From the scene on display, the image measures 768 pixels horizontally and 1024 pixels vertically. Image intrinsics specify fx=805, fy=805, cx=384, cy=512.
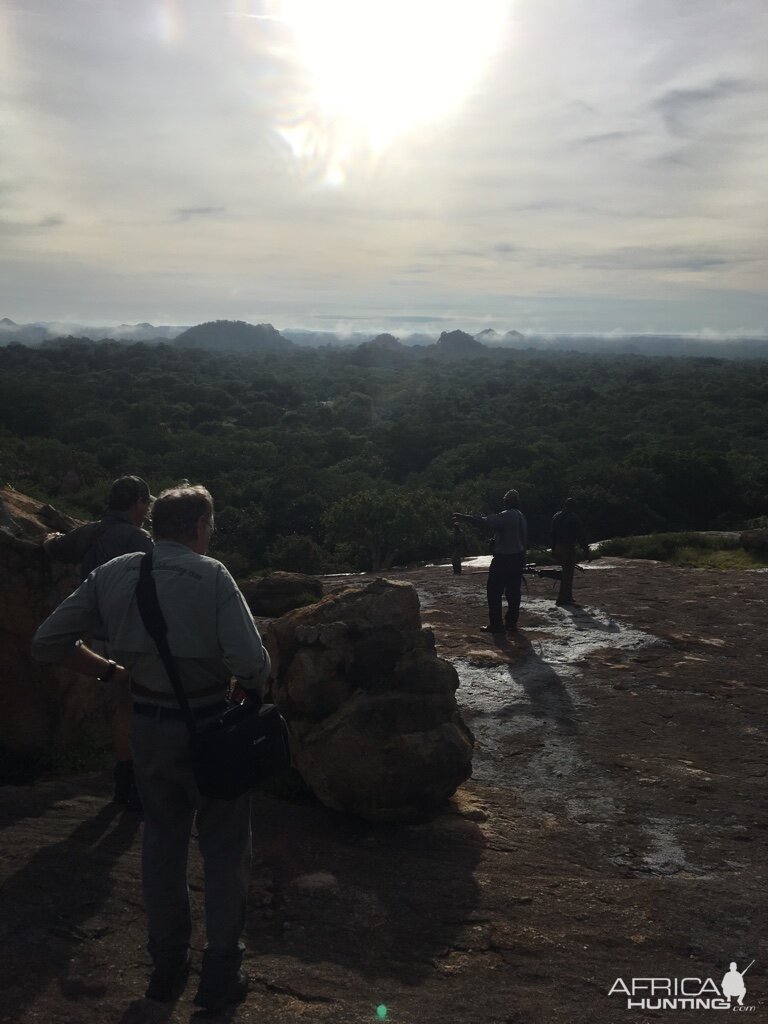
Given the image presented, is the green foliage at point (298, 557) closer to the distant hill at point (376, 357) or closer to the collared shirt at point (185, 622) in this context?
the collared shirt at point (185, 622)

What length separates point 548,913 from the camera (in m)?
3.86

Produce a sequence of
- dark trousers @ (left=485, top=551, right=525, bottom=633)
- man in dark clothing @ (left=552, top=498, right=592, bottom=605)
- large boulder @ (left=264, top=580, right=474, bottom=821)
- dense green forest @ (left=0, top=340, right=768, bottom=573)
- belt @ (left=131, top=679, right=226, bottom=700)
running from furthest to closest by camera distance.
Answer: dense green forest @ (left=0, top=340, right=768, bottom=573)
man in dark clothing @ (left=552, top=498, right=592, bottom=605)
dark trousers @ (left=485, top=551, right=525, bottom=633)
large boulder @ (left=264, top=580, right=474, bottom=821)
belt @ (left=131, top=679, right=226, bottom=700)

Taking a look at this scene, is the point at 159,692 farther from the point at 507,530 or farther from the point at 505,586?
the point at 505,586

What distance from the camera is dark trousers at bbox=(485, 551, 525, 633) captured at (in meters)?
8.86

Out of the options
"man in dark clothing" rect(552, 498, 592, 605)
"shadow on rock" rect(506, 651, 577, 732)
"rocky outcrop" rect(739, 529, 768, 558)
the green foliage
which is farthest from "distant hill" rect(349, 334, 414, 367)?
"shadow on rock" rect(506, 651, 577, 732)

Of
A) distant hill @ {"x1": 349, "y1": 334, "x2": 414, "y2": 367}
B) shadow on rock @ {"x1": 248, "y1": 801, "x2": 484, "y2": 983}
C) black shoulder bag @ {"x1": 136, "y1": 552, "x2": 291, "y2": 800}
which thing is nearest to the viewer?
black shoulder bag @ {"x1": 136, "y1": 552, "x2": 291, "y2": 800}

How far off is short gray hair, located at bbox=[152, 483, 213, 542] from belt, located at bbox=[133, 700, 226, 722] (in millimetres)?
633

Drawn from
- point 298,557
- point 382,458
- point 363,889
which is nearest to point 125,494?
point 363,889

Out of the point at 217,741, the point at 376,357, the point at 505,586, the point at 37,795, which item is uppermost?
the point at 376,357

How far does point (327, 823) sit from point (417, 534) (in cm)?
1885

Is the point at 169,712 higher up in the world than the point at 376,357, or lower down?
lower down

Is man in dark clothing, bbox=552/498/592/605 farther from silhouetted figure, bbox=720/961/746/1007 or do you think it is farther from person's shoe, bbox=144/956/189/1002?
person's shoe, bbox=144/956/189/1002

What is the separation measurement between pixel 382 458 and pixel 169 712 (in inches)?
1652

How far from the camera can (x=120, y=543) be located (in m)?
4.36
